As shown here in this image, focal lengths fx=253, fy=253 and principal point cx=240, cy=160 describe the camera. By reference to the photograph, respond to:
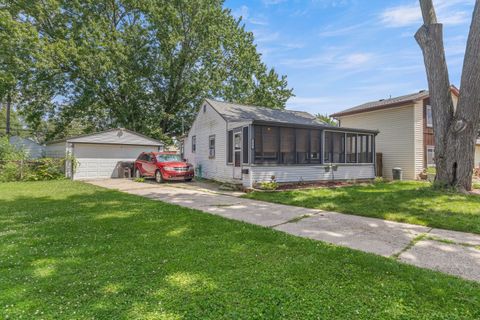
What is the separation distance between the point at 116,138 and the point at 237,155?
355 inches

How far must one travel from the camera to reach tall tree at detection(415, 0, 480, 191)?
866 cm

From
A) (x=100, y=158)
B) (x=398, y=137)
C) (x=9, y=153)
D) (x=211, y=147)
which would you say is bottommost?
(x=100, y=158)

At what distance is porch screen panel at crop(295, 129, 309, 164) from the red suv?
575cm

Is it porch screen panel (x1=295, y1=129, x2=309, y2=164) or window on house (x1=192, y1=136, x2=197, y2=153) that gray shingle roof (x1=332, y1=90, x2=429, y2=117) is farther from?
window on house (x1=192, y1=136, x2=197, y2=153)

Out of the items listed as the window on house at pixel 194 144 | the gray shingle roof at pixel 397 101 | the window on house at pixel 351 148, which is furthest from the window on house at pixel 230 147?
the gray shingle roof at pixel 397 101

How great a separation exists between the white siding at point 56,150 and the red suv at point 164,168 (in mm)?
5076

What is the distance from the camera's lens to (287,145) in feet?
38.6

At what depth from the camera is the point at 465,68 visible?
8.84 meters

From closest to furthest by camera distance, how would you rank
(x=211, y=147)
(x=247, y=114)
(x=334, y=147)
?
1. (x=334, y=147)
2. (x=247, y=114)
3. (x=211, y=147)

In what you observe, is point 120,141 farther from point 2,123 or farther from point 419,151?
point 2,123

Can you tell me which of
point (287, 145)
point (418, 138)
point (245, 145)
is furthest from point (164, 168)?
point (418, 138)

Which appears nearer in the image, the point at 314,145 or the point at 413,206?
the point at 413,206

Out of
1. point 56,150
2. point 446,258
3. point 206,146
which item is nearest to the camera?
point 446,258

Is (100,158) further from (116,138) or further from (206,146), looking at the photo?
(206,146)
